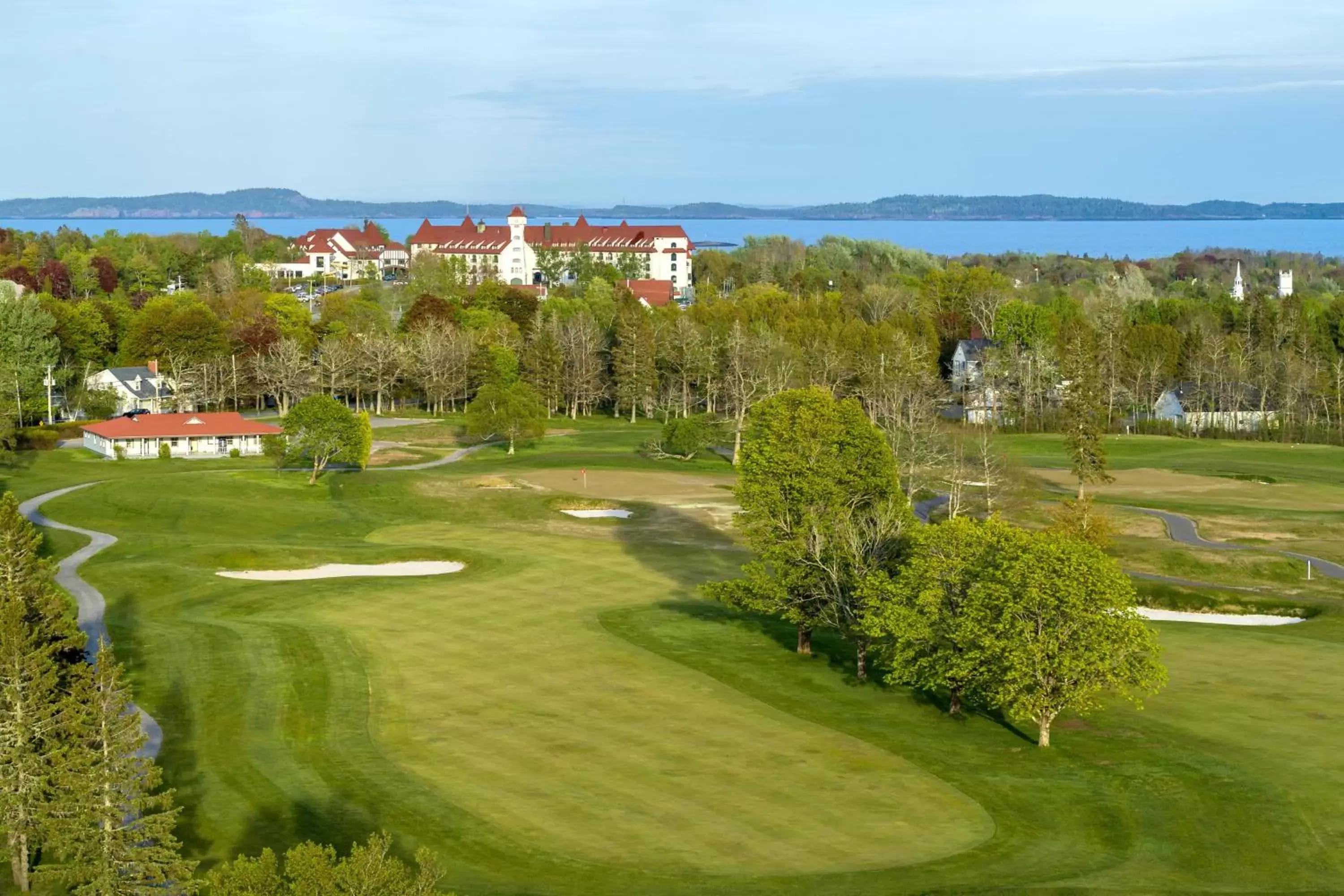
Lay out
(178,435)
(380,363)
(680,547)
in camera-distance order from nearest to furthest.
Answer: (680,547), (178,435), (380,363)

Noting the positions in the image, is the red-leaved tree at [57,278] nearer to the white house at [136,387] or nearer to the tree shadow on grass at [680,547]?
the white house at [136,387]

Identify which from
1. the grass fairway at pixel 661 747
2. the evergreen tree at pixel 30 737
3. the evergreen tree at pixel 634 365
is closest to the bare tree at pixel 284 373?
the evergreen tree at pixel 634 365

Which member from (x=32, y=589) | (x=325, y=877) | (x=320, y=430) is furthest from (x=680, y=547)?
(x=325, y=877)

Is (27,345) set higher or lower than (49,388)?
higher

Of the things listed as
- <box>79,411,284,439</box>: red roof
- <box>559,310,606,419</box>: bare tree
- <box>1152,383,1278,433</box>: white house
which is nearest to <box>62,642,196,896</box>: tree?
<box>79,411,284,439</box>: red roof

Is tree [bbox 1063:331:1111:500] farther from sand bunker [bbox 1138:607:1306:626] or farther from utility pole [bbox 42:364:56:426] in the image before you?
utility pole [bbox 42:364:56:426]

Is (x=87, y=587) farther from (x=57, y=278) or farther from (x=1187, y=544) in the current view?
(x=57, y=278)
